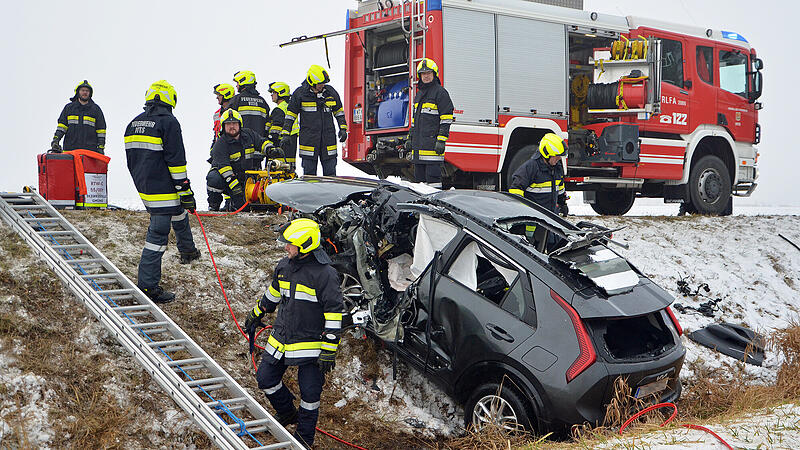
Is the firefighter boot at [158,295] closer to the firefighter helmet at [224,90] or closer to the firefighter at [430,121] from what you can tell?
the firefighter at [430,121]

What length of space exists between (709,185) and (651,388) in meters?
8.05

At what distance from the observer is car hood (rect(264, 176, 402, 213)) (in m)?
6.35

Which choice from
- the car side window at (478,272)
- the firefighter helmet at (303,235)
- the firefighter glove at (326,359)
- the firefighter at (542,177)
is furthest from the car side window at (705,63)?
the firefighter glove at (326,359)

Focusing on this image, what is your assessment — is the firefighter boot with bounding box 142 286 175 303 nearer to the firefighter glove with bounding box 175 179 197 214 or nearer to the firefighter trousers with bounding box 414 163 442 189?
the firefighter glove with bounding box 175 179 197 214

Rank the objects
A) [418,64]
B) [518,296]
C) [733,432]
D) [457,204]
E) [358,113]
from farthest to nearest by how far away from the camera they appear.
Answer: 1. [358,113]
2. [418,64]
3. [457,204]
4. [518,296]
5. [733,432]

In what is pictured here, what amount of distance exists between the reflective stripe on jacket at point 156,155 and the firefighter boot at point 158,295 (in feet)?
2.21

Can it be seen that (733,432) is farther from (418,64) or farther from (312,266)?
(418,64)

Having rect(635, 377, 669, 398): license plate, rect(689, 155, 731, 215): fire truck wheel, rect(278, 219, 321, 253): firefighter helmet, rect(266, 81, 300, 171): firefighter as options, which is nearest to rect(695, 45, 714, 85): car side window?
rect(689, 155, 731, 215): fire truck wheel

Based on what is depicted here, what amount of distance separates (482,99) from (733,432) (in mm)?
6154

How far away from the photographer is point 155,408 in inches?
188

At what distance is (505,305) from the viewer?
467 centimetres

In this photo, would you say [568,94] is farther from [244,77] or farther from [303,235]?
[303,235]

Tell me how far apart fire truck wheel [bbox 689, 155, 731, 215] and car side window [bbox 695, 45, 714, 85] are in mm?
1293

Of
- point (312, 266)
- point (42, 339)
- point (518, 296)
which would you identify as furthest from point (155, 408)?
point (518, 296)
